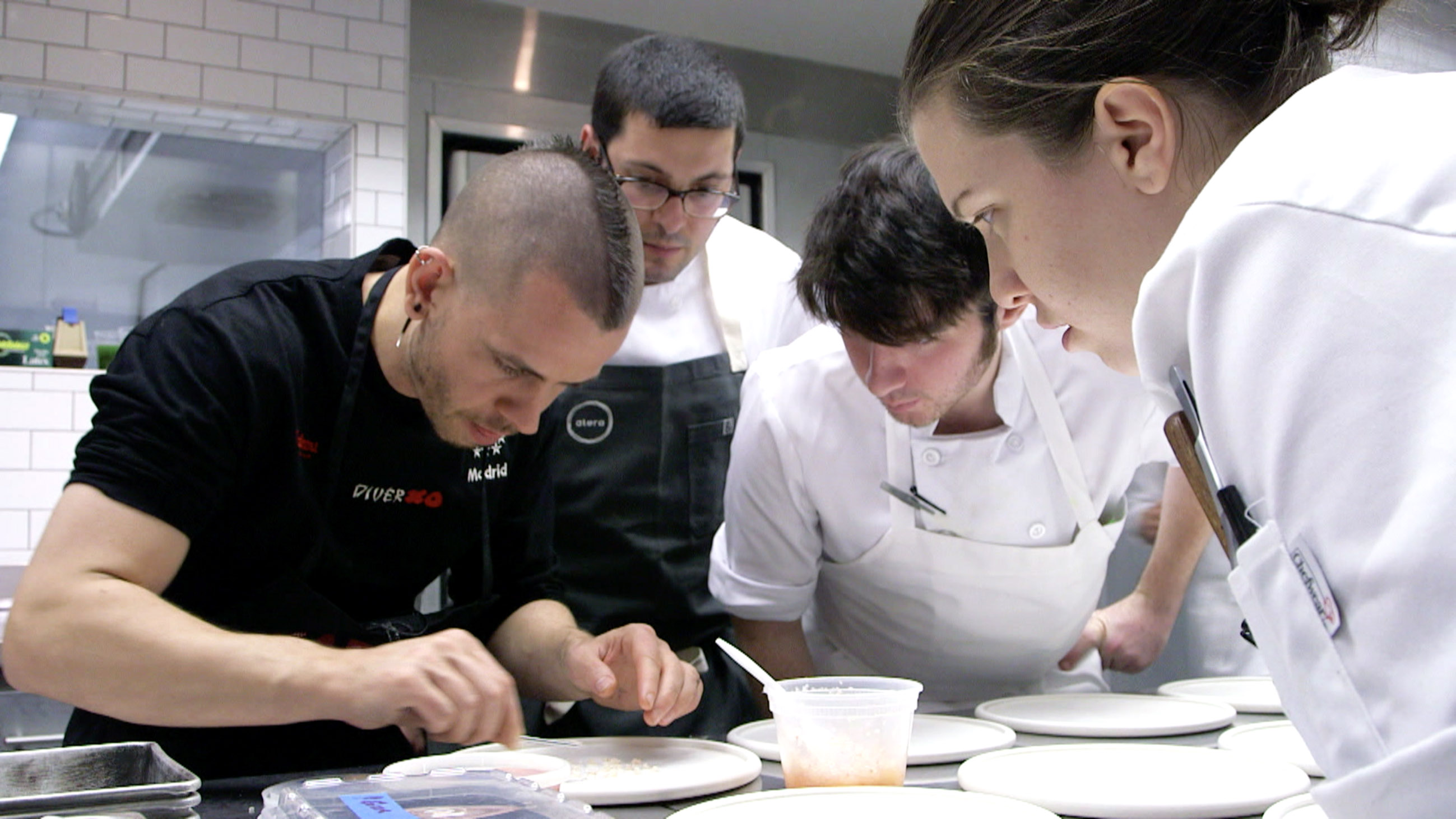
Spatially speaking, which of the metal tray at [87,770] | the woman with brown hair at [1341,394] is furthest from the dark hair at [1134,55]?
the metal tray at [87,770]

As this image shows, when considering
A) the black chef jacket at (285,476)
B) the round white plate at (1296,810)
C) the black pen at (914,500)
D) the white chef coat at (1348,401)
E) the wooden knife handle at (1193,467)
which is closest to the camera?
the white chef coat at (1348,401)

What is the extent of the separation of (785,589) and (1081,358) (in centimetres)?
62

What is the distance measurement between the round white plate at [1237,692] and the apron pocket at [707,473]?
0.82m

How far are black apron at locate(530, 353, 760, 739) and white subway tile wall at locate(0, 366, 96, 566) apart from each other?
6.39 feet

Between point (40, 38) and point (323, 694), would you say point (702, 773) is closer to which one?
point (323, 694)

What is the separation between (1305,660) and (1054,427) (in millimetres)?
1306

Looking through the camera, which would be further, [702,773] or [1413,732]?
[702,773]

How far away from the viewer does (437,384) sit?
1588mm

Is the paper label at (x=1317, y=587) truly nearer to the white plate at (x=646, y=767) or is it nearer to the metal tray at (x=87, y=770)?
the white plate at (x=646, y=767)

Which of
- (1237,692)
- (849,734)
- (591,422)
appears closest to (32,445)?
(591,422)

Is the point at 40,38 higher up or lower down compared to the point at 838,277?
higher up

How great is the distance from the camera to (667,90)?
2.04m

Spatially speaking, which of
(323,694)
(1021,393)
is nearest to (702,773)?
(323,694)

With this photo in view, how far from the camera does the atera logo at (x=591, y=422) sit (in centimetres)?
209
